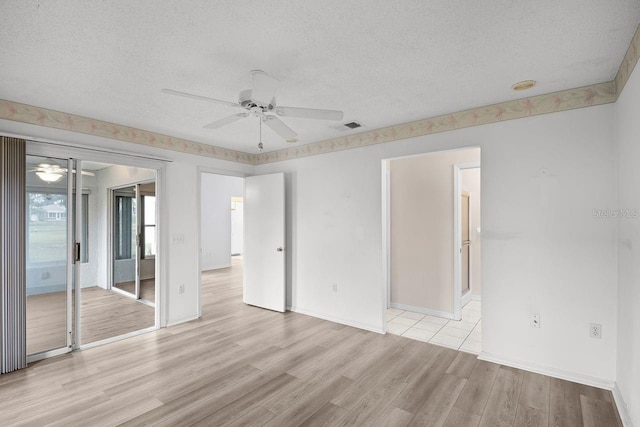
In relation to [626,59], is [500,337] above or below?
below

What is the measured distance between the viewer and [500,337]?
3.03 m

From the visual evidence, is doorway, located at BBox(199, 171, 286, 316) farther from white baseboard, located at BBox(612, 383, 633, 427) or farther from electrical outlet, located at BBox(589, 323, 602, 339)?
white baseboard, located at BBox(612, 383, 633, 427)

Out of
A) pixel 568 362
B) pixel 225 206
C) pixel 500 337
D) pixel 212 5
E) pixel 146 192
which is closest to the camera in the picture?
pixel 212 5

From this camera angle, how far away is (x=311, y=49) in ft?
6.63

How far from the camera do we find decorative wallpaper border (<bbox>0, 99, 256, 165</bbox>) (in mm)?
2955

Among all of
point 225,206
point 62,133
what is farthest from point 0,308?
point 225,206

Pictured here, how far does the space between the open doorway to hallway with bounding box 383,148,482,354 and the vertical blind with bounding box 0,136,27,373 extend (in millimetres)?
3754

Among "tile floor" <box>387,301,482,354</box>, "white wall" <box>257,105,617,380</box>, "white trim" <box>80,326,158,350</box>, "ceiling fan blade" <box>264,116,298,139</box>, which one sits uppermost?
"ceiling fan blade" <box>264,116,298,139</box>

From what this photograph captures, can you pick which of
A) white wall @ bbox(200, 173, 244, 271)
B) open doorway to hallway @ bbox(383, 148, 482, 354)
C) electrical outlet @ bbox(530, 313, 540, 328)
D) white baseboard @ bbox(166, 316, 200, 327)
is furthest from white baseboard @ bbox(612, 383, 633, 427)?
white wall @ bbox(200, 173, 244, 271)

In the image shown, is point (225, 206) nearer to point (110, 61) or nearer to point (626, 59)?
point (110, 61)

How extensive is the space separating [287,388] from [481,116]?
3101 millimetres

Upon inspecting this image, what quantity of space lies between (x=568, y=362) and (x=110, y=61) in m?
4.30

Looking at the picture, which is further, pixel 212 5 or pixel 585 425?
pixel 585 425

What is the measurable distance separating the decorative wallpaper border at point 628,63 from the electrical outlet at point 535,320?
191 cm
